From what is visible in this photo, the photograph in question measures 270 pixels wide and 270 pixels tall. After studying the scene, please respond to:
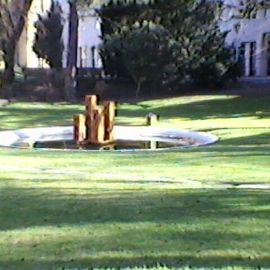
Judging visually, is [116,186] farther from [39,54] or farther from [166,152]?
[39,54]

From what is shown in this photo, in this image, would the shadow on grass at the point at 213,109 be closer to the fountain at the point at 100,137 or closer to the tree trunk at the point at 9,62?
the fountain at the point at 100,137

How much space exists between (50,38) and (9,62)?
6.78 meters

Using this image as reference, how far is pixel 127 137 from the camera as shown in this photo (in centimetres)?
2295

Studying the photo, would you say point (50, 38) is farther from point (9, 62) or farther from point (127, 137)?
point (127, 137)

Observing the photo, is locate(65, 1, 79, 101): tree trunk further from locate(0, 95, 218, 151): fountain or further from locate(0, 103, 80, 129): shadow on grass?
locate(0, 95, 218, 151): fountain

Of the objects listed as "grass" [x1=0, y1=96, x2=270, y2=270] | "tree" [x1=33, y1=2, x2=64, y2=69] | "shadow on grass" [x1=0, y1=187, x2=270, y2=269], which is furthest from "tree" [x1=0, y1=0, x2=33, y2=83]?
"shadow on grass" [x1=0, y1=187, x2=270, y2=269]

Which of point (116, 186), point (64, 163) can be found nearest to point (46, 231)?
point (116, 186)

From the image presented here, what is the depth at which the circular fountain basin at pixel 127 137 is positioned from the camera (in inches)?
821

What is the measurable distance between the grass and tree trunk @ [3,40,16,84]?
24.8 metres

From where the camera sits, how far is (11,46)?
138 feet

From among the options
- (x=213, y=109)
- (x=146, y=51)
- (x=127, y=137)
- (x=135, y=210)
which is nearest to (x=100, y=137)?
(x=127, y=137)

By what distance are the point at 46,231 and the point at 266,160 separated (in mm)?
8415

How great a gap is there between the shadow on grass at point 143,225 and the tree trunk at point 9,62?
32149mm

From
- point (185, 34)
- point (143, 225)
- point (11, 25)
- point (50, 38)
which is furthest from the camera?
point (50, 38)
